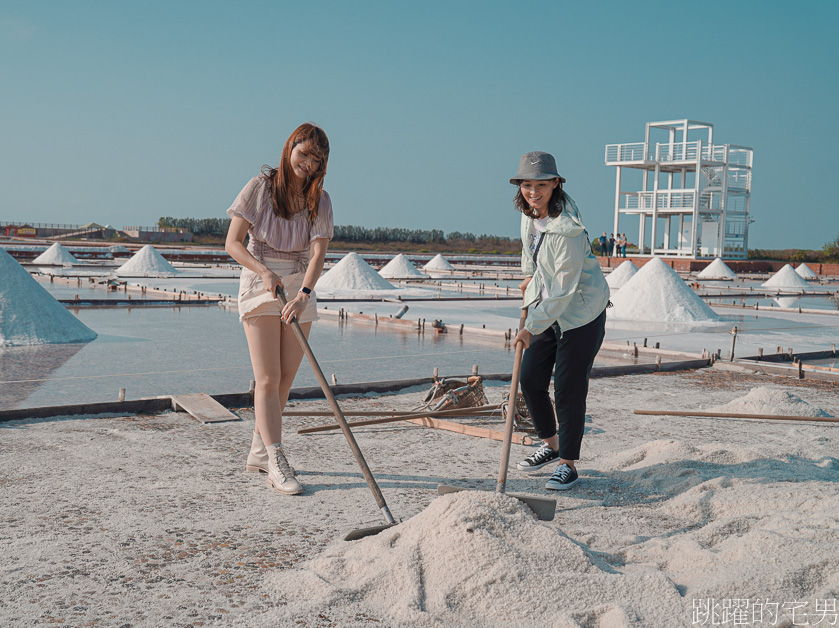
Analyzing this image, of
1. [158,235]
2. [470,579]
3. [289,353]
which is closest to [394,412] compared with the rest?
[289,353]

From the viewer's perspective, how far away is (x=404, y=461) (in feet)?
10.5

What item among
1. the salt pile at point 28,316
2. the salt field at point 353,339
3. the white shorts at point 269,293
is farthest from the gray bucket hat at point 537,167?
the salt pile at point 28,316

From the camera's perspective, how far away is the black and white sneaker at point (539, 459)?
10.0 ft

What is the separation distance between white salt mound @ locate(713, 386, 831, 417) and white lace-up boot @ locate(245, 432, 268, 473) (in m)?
2.45

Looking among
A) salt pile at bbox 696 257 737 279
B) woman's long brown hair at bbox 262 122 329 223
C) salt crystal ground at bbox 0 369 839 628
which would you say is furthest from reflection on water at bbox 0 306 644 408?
salt pile at bbox 696 257 737 279

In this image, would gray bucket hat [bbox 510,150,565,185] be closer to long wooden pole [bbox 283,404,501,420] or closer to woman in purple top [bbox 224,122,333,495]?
woman in purple top [bbox 224,122,333,495]

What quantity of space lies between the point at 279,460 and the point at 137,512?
480mm

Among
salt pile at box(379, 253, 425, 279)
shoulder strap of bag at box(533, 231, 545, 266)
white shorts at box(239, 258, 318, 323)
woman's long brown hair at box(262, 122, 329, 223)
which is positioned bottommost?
salt pile at box(379, 253, 425, 279)

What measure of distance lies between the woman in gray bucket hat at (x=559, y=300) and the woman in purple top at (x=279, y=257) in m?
0.67

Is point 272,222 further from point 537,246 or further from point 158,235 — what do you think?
point 158,235

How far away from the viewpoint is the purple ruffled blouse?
8.91 ft

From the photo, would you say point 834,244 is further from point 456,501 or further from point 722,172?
point 456,501

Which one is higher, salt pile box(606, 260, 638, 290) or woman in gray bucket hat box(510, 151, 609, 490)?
woman in gray bucket hat box(510, 151, 609, 490)

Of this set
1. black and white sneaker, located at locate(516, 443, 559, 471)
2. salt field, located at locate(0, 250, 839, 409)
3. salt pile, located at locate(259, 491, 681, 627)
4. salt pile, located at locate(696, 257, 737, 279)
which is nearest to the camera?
salt pile, located at locate(259, 491, 681, 627)
